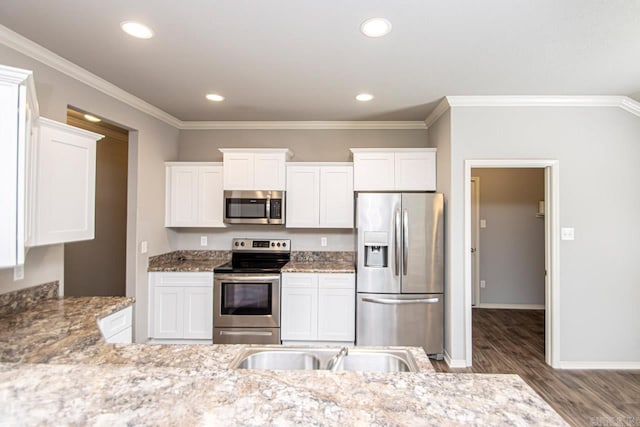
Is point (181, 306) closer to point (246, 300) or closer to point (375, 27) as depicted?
point (246, 300)

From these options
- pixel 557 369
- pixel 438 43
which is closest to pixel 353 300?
pixel 557 369

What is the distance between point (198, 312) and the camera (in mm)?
3277

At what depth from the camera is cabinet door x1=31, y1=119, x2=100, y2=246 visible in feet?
5.87

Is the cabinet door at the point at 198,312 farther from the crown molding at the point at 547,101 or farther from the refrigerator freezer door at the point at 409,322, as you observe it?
the crown molding at the point at 547,101

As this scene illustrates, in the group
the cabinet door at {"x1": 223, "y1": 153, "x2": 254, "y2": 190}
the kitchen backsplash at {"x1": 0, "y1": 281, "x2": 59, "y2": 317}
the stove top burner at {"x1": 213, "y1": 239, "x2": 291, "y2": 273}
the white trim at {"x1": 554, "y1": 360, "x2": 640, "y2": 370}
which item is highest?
the cabinet door at {"x1": 223, "y1": 153, "x2": 254, "y2": 190}

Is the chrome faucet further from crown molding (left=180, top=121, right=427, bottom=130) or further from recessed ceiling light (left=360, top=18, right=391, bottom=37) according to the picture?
crown molding (left=180, top=121, right=427, bottom=130)

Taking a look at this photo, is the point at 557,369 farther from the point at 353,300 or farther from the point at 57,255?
the point at 57,255

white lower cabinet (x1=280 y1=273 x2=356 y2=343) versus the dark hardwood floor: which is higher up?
white lower cabinet (x1=280 y1=273 x2=356 y2=343)

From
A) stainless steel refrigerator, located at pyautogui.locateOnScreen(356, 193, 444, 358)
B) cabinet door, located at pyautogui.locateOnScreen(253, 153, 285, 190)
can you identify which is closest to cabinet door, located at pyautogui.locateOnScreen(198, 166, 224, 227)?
cabinet door, located at pyautogui.locateOnScreen(253, 153, 285, 190)

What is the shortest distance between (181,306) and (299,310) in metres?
1.27

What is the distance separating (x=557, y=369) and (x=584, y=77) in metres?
2.64

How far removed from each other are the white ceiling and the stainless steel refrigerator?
1.12 meters

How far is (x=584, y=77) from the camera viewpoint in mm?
2508

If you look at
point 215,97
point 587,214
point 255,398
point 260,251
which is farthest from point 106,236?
point 587,214
